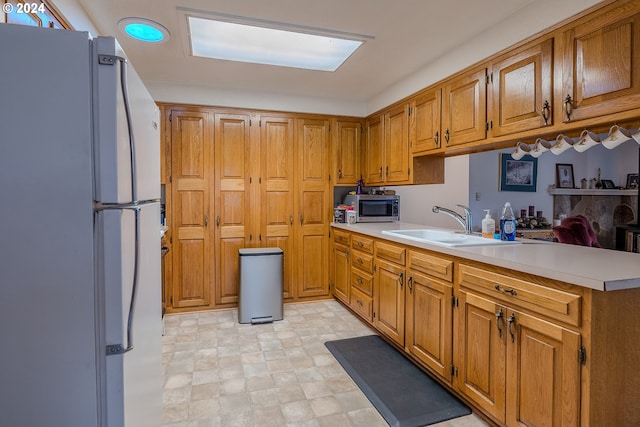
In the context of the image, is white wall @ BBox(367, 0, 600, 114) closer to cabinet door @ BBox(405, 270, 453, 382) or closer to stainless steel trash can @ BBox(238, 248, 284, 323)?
cabinet door @ BBox(405, 270, 453, 382)

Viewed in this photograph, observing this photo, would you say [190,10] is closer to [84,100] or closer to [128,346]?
[84,100]

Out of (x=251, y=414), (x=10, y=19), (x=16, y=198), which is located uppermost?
(x=10, y=19)

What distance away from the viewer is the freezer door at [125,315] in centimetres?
112

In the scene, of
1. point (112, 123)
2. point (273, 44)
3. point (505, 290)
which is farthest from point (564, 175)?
point (112, 123)

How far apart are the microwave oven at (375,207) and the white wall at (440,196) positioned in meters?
0.27

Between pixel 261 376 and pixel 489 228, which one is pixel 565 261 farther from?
pixel 261 376

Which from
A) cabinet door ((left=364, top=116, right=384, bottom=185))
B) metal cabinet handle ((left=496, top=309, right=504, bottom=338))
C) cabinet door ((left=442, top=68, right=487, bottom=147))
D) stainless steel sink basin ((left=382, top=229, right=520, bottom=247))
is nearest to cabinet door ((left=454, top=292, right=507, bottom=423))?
metal cabinet handle ((left=496, top=309, right=504, bottom=338))

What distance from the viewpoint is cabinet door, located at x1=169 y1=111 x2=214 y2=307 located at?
12.1 ft

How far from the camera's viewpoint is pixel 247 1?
205 centimetres

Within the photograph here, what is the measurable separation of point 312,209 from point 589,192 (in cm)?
260

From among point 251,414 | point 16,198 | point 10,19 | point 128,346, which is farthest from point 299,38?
point 251,414

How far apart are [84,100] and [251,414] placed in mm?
1797

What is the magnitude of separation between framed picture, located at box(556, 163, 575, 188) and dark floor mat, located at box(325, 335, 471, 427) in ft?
5.47

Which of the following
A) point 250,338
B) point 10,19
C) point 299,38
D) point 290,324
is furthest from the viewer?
point 290,324
